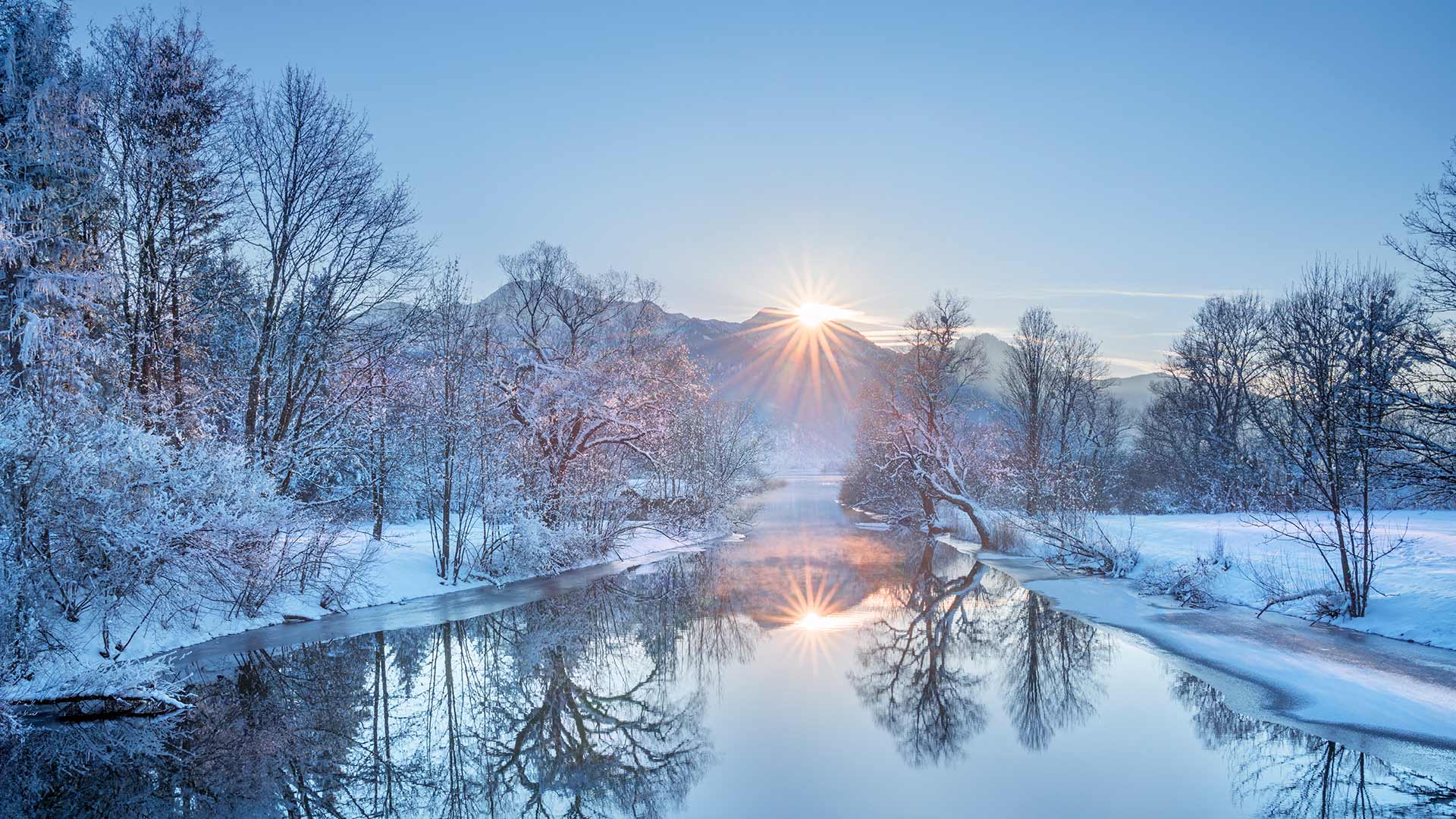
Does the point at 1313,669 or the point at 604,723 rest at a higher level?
the point at 1313,669

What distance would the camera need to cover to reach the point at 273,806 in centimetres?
692

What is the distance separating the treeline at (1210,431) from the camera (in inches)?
536

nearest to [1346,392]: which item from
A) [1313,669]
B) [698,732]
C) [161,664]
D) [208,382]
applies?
[1313,669]

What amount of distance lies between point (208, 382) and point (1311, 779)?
72.8ft

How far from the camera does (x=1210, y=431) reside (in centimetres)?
3969

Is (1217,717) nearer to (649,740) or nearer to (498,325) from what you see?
(649,740)

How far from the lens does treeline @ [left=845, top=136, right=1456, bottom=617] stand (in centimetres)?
1362

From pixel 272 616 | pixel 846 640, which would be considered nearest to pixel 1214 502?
pixel 846 640

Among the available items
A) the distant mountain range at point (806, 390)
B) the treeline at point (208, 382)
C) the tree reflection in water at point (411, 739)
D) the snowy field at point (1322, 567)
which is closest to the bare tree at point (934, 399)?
the snowy field at point (1322, 567)

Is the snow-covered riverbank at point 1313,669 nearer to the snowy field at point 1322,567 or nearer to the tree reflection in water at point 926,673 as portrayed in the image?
the snowy field at point 1322,567

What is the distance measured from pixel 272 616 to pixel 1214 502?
41.1 m

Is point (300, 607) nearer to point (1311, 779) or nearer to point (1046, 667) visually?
point (1046, 667)

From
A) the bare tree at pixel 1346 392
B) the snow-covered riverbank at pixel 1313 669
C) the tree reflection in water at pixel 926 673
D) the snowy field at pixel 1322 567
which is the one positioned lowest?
the tree reflection in water at pixel 926 673

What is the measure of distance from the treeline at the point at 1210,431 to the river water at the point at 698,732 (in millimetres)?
6280
